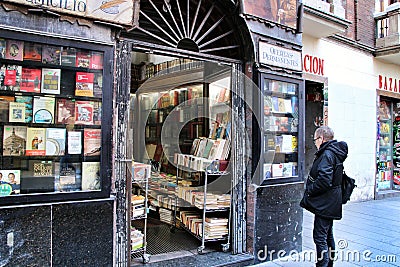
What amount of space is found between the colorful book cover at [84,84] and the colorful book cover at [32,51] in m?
0.39

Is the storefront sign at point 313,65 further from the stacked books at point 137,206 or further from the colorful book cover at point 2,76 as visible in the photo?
the colorful book cover at point 2,76

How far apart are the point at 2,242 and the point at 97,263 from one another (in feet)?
2.97

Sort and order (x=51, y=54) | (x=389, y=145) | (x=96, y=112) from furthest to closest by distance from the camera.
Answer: (x=389, y=145), (x=96, y=112), (x=51, y=54)

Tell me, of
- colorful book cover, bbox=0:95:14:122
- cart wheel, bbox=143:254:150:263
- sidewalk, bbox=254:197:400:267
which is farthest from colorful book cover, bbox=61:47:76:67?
sidewalk, bbox=254:197:400:267

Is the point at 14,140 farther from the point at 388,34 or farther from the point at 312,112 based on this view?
the point at 388,34

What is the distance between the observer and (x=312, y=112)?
845cm

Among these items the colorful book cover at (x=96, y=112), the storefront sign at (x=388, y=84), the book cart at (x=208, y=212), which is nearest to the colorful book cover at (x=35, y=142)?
the colorful book cover at (x=96, y=112)

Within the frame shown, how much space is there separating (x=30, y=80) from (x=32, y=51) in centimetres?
27

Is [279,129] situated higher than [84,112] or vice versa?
[84,112]

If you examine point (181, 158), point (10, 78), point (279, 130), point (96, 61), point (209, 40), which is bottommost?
point (181, 158)

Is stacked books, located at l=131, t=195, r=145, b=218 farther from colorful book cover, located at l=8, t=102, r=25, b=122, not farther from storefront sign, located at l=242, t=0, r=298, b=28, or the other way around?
storefront sign, located at l=242, t=0, r=298, b=28

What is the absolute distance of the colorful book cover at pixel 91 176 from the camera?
3391 mm

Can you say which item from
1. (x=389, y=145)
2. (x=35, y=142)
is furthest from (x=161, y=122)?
(x=389, y=145)

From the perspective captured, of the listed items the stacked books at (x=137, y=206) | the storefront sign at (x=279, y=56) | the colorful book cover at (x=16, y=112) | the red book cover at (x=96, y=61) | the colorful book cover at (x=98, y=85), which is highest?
the storefront sign at (x=279, y=56)
